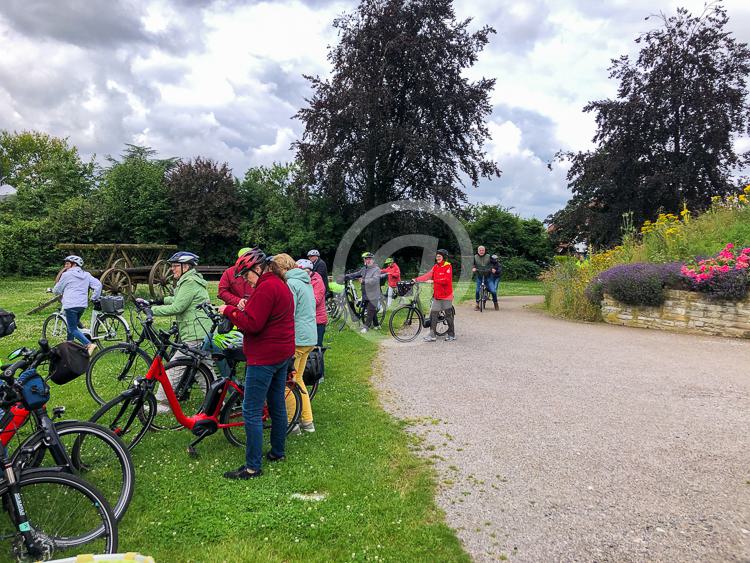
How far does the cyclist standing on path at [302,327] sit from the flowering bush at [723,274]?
32.3 feet

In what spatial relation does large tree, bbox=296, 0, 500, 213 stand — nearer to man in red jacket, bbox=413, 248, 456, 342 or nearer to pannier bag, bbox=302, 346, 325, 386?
man in red jacket, bbox=413, 248, 456, 342

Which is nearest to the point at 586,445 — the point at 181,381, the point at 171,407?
the point at 171,407

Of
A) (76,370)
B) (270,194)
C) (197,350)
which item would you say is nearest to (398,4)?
(270,194)

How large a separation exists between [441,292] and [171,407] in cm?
674

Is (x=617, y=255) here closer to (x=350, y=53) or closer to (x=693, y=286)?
(x=693, y=286)

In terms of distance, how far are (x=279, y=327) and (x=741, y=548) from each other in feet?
11.6

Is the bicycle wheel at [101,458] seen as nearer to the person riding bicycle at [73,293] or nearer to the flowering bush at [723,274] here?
the person riding bicycle at [73,293]

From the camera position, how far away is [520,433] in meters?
5.23

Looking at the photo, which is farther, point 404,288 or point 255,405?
point 404,288

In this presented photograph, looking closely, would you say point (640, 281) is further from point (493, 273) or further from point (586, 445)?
point (586, 445)

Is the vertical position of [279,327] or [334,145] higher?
[334,145]

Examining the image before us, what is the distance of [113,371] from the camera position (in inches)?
230

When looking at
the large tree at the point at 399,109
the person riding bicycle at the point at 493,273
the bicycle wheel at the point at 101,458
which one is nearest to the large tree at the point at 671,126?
the large tree at the point at 399,109

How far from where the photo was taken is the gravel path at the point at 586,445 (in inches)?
132
